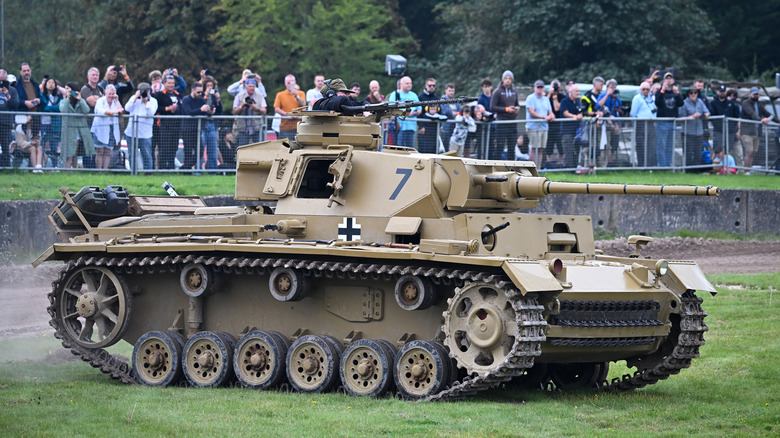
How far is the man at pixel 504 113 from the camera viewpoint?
31.3 metres

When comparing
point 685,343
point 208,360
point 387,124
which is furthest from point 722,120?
point 208,360

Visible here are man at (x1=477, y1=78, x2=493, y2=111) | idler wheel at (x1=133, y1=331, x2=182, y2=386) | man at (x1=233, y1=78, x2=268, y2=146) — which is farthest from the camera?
man at (x1=477, y1=78, x2=493, y2=111)

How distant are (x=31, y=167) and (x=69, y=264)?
28.4 feet

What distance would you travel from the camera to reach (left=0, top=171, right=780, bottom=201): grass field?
2755 centimetres

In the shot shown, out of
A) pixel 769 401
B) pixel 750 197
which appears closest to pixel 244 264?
pixel 769 401

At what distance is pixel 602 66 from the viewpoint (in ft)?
157

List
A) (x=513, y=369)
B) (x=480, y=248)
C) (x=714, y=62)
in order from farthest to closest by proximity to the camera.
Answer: (x=714, y=62) → (x=480, y=248) → (x=513, y=369)

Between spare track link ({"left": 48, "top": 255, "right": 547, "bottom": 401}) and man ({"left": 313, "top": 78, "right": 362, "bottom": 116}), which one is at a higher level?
man ({"left": 313, "top": 78, "right": 362, "bottom": 116})

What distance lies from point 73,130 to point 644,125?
1309 cm

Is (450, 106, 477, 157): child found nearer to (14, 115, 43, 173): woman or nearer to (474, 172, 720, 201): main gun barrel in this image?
(14, 115, 43, 173): woman

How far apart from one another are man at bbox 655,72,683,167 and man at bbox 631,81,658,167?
0.50 feet

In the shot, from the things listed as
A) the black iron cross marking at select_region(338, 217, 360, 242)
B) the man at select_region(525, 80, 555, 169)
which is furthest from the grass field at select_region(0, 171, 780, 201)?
the black iron cross marking at select_region(338, 217, 360, 242)

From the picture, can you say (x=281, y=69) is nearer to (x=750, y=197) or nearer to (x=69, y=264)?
(x=750, y=197)

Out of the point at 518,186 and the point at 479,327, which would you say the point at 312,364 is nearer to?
the point at 479,327
